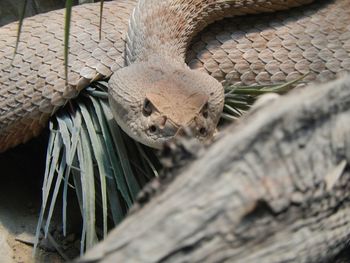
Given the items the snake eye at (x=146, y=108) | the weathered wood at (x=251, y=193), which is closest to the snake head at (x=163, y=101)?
the snake eye at (x=146, y=108)

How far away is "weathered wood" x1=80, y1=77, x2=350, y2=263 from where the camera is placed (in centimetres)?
147

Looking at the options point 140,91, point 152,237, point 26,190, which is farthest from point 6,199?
point 152,237

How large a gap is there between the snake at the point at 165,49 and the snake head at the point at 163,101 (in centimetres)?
4

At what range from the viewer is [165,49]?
3.30m

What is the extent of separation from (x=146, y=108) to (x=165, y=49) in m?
0.54

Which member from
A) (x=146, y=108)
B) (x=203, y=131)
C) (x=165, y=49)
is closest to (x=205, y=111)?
(x=203, y=131)

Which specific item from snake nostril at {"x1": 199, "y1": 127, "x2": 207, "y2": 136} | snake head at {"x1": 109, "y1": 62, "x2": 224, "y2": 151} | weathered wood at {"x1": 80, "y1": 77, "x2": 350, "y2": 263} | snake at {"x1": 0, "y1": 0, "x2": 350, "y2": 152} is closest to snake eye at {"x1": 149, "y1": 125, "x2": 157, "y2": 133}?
snake head at {"x1": 109, "y1": 62, "x2": 224, "y2": 151}

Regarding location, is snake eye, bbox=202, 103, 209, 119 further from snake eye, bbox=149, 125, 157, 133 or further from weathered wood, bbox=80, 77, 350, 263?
weathered wood, bbox=80, 77, 350, 263

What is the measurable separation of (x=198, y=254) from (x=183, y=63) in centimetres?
186

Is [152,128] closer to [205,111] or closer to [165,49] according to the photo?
[205,111]

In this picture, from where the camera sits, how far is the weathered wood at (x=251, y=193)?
4.82 ft

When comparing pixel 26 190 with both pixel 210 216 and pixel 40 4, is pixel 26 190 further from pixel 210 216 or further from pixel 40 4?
pixel 210 216

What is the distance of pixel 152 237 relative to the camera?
1.46 metres

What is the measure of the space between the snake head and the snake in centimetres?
4
